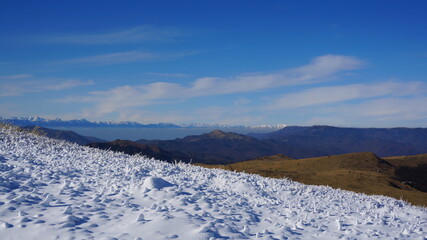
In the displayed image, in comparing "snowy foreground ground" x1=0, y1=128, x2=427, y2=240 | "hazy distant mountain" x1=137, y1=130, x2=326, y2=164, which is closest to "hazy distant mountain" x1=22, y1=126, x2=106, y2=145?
"snowy foreground ground" x1=0, y1=128, x2=427, y2=240

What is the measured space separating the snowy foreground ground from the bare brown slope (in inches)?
475

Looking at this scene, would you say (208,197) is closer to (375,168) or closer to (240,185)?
(240,185)

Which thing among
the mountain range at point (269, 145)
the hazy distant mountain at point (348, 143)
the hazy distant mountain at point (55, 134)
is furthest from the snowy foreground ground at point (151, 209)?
the hazy distant mountain at point (348, 143)

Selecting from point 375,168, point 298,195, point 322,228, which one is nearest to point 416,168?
point 375,168

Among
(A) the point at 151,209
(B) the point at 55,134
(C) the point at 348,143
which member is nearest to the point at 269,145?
(C) the point at 348,143

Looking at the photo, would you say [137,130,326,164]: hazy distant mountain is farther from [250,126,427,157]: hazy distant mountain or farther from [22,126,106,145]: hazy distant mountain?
[22,126,106,145]: hazy distant mountain

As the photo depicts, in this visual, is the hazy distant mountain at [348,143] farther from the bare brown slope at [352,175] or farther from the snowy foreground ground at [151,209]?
the snowy foreground ground at [151,209]

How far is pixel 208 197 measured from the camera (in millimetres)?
7996

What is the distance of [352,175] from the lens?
26078 mm

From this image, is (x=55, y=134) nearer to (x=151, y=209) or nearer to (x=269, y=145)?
(x=151, y=209)

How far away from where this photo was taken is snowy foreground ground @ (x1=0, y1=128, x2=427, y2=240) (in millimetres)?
5102

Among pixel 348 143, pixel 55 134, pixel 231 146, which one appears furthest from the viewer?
pixel 348 143

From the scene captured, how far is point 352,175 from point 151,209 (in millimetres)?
23532

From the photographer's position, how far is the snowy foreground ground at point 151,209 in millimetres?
5102
